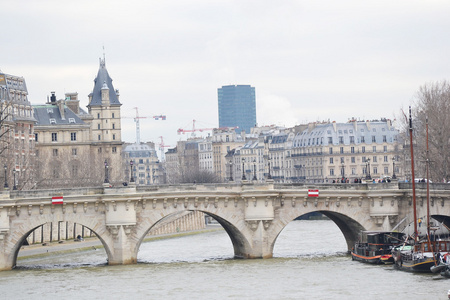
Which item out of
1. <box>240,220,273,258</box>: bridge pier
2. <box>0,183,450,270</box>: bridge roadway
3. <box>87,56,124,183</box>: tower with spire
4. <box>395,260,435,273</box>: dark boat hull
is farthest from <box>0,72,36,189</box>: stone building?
<box>395,260,435,273</box>: dark boat hull

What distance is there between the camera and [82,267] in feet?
263

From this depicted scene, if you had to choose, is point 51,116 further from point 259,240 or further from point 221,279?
point 221,279

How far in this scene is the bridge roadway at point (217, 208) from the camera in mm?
75438

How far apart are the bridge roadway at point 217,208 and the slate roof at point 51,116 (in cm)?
7615

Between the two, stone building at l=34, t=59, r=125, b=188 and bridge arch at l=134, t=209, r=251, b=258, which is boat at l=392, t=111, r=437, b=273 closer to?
bridge arch at l=134, t=209, r=251, b=258

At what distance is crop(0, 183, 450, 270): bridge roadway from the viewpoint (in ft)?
247

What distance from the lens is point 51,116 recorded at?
15725 centimetres

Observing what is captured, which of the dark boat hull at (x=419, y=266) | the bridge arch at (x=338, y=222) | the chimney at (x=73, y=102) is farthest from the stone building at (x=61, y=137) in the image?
the dark boat hull at (x=419, y=266)

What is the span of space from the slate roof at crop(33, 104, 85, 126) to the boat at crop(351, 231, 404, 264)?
277ft

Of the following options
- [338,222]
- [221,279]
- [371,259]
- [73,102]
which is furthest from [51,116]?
[221,279]

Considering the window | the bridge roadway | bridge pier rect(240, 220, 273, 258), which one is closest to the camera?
the bridge roadway

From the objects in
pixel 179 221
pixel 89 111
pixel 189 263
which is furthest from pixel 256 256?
pixel 89 111

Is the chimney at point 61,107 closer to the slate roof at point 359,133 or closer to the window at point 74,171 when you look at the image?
the window at point 74,171

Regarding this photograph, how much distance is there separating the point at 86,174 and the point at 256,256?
5740cm
